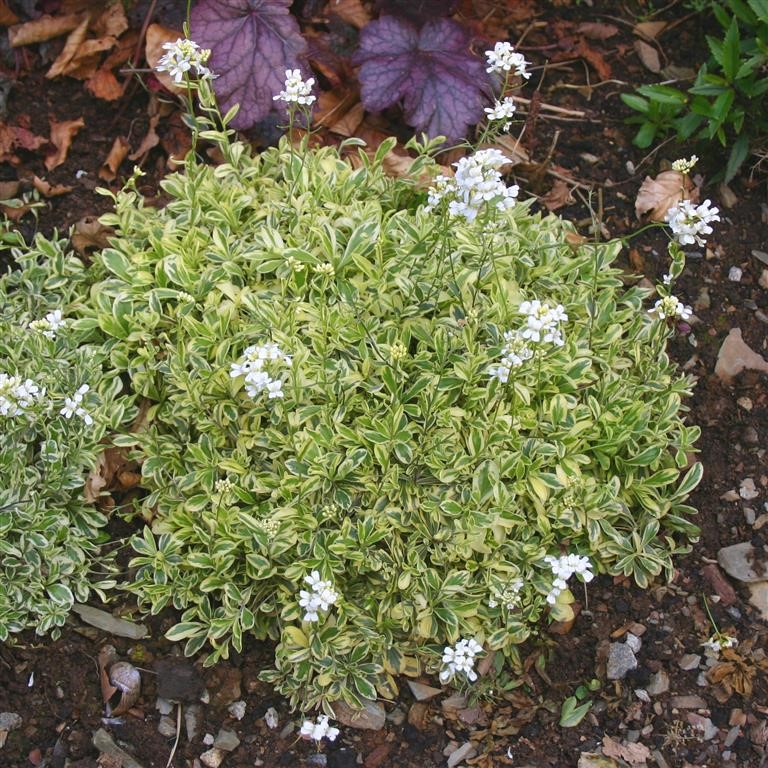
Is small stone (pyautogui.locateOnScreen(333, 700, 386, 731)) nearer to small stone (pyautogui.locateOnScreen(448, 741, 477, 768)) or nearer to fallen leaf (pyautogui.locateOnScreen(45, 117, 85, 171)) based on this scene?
small stone (pyautogui.locateOnScreen(448, 741, 477, 768))

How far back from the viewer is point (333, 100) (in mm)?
4094

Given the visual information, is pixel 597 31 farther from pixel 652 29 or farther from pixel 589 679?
pixel 589 679

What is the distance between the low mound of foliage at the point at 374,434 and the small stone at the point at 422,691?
8 centimetres

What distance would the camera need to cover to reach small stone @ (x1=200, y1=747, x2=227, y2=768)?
2.80 metres

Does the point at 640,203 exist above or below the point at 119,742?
above

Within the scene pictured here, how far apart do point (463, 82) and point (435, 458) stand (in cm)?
171

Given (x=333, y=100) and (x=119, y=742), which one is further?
(x=333, y=100)

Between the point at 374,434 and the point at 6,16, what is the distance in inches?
112

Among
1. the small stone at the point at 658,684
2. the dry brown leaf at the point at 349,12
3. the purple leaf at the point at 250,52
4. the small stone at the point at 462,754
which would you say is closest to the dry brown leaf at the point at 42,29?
the purple leaf at the point at 250,52

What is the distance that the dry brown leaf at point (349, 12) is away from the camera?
4086 mm

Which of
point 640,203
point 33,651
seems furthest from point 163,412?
point 640,203

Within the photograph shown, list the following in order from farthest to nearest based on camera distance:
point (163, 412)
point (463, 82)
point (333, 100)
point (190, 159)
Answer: point (333, 100) → point (463, 82) → point (190, 159) → point (163, 412)

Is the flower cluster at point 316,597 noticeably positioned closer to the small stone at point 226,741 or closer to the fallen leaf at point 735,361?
the small stone at point 226,741

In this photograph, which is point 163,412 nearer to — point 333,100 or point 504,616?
point 504,616
